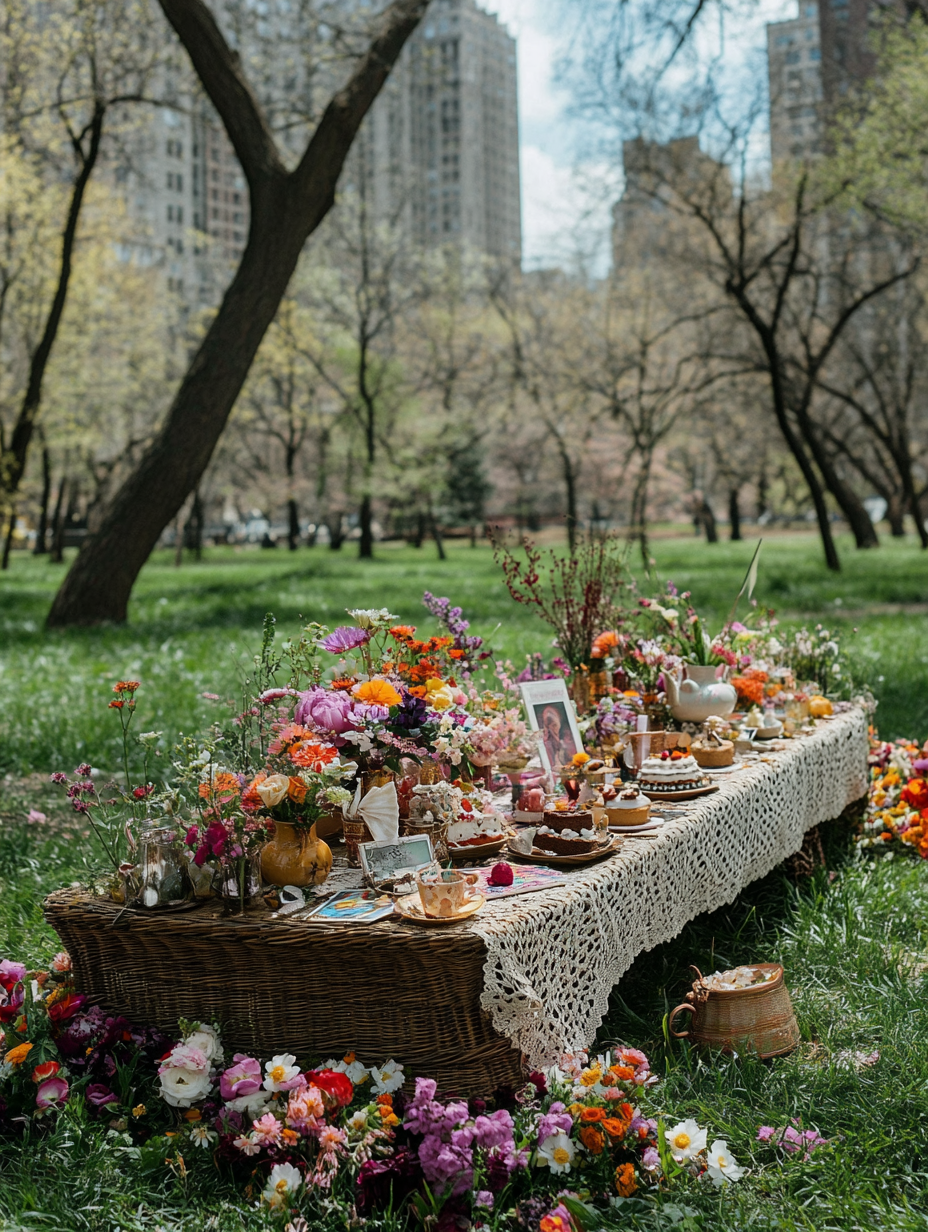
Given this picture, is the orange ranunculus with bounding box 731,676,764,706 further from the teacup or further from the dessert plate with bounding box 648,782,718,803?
the teacup

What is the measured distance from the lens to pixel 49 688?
988 cm

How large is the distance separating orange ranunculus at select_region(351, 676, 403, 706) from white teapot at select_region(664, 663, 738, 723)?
191 cm

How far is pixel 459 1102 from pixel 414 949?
0.38 metres

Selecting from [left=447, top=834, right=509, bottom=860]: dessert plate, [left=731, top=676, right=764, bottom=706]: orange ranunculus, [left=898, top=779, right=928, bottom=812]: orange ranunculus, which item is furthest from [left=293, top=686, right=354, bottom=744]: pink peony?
[left=898, top=779, right=928, bottom=812]: orange ranunculus

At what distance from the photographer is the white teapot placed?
5.13m

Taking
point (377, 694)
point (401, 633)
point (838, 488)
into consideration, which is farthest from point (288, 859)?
point (838, 488)

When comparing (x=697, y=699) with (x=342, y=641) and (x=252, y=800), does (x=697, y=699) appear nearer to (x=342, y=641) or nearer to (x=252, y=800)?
(x=342, y=641)

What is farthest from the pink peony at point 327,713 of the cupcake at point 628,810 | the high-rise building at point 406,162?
the high-rise building at point 406,162

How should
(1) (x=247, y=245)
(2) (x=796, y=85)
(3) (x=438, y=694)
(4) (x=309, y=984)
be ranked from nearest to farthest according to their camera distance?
(4) (x=309, y=984) → (3) (x=438, y=694) → (1) (x=247, y=245) → (2) (x=796, y=85)

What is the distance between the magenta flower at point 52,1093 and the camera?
3129 mm

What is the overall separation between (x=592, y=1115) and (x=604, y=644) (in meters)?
2.72

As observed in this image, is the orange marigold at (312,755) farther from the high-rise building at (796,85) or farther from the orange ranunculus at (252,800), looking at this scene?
the high-rise building at (796,85)

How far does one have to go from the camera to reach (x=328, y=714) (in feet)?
11.8

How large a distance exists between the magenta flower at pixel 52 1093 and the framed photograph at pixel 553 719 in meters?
2.01
